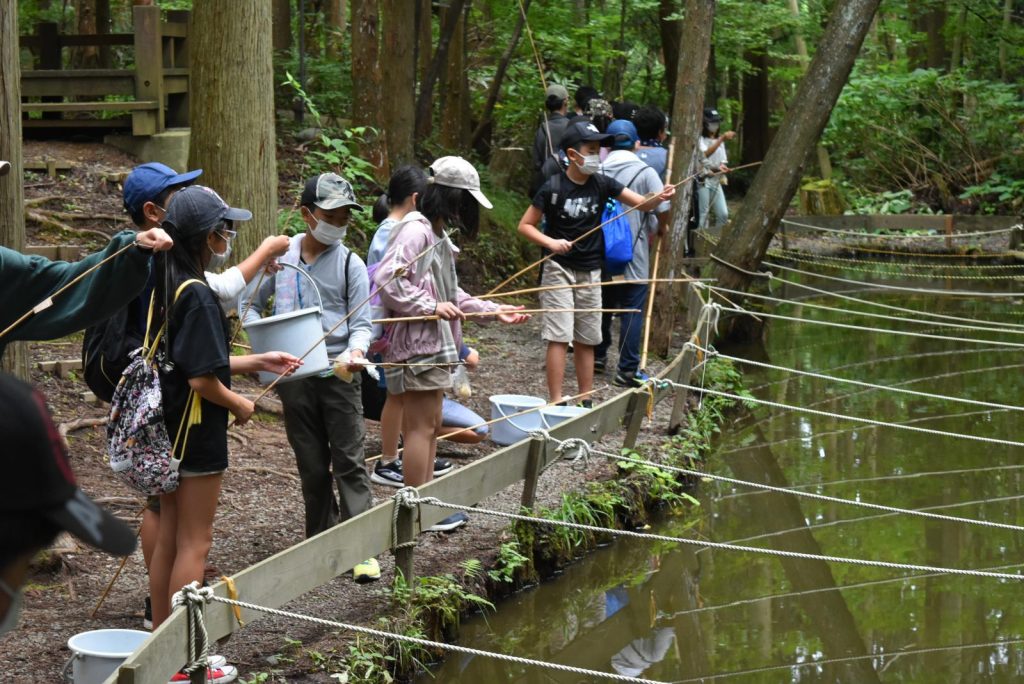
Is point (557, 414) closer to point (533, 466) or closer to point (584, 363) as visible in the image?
point (584, 363)

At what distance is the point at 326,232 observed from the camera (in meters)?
5.22

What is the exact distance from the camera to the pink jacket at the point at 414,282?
5.53 m

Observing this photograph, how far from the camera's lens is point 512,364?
33.4 feet

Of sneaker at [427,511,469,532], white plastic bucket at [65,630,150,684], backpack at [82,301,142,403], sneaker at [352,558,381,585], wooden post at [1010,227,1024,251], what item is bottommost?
sneaker at [427,511,469,532]

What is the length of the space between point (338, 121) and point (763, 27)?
247 inches

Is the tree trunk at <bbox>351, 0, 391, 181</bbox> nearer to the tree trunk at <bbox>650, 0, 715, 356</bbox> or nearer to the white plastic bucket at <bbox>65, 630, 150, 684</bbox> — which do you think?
the tree trunk at <bbox>650, 0, 715, 356</bbox>

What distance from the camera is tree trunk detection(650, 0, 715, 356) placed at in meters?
9.76

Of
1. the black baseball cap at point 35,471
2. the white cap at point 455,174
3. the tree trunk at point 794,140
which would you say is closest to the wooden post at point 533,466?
the white cap at point 455,174

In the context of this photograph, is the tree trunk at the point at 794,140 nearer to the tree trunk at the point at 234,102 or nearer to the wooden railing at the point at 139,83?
the tree trunk at the point at 234,102

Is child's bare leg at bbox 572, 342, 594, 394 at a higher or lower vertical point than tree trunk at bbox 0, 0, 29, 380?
lower

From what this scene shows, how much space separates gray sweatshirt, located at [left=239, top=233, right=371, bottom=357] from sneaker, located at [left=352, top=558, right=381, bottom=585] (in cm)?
95

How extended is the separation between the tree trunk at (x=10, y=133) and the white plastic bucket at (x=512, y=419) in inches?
126

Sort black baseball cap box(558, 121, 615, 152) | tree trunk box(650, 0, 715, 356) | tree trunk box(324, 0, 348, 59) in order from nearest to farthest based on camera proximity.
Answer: black baseball cap box(558, 121, 615, 152)
tree trunk box(650, 0, 715, 356)
tree trunk box(324, 0, 348, 59)

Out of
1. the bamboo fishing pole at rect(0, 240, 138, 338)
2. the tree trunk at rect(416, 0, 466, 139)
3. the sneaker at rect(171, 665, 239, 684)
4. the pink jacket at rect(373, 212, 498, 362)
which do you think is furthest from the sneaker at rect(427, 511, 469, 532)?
the tree trunk at rect(416, 0, 466, 139)
